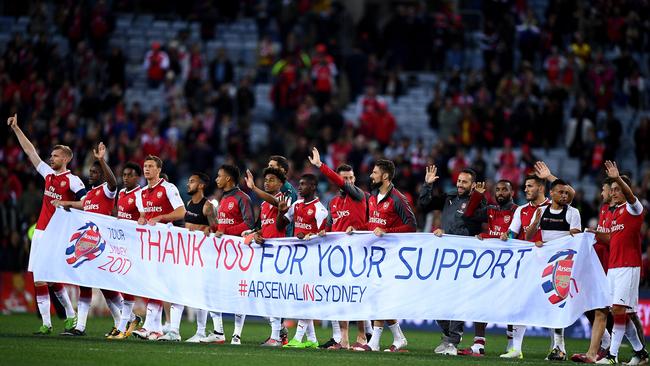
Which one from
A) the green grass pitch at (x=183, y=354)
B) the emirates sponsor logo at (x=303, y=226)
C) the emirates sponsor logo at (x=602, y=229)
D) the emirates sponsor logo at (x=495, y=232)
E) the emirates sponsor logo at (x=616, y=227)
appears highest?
the emirates sponsor logo at (x=616, y=227)

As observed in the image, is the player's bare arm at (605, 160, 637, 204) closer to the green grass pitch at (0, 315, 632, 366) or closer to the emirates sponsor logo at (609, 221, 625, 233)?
the emirates sponsor logo at (609, 221, 625, 233)

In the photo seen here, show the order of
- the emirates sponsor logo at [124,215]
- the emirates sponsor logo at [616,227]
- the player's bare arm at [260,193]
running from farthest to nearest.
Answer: the emirates sponsor logo at [124,215], the player's bare arm at [260,193], the emirates sponsor logo at [616,227]

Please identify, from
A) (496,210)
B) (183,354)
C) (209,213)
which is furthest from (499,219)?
(183,354)

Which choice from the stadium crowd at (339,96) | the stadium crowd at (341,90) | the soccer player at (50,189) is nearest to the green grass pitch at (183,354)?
the soccer player at (50,189)

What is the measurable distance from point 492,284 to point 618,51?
65.0 ft

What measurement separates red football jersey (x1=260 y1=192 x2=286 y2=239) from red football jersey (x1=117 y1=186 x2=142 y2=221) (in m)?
1.99

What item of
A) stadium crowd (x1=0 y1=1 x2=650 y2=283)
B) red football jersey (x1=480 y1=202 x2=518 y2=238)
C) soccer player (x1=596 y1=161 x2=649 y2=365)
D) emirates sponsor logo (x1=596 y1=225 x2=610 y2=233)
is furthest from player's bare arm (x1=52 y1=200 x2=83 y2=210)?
stadium crowd (x1=0 y1=1 x2=650 y2=283)

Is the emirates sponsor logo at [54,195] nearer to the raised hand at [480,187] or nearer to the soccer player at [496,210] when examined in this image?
the soccer player at [496,210]

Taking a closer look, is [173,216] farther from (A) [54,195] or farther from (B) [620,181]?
(B) [620,181]

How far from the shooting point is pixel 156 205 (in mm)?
19625

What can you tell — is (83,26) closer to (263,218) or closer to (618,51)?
(618,51)

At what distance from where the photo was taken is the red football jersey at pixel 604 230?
17766mm

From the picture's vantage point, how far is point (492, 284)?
1795cm

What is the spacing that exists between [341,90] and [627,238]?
2037cm
